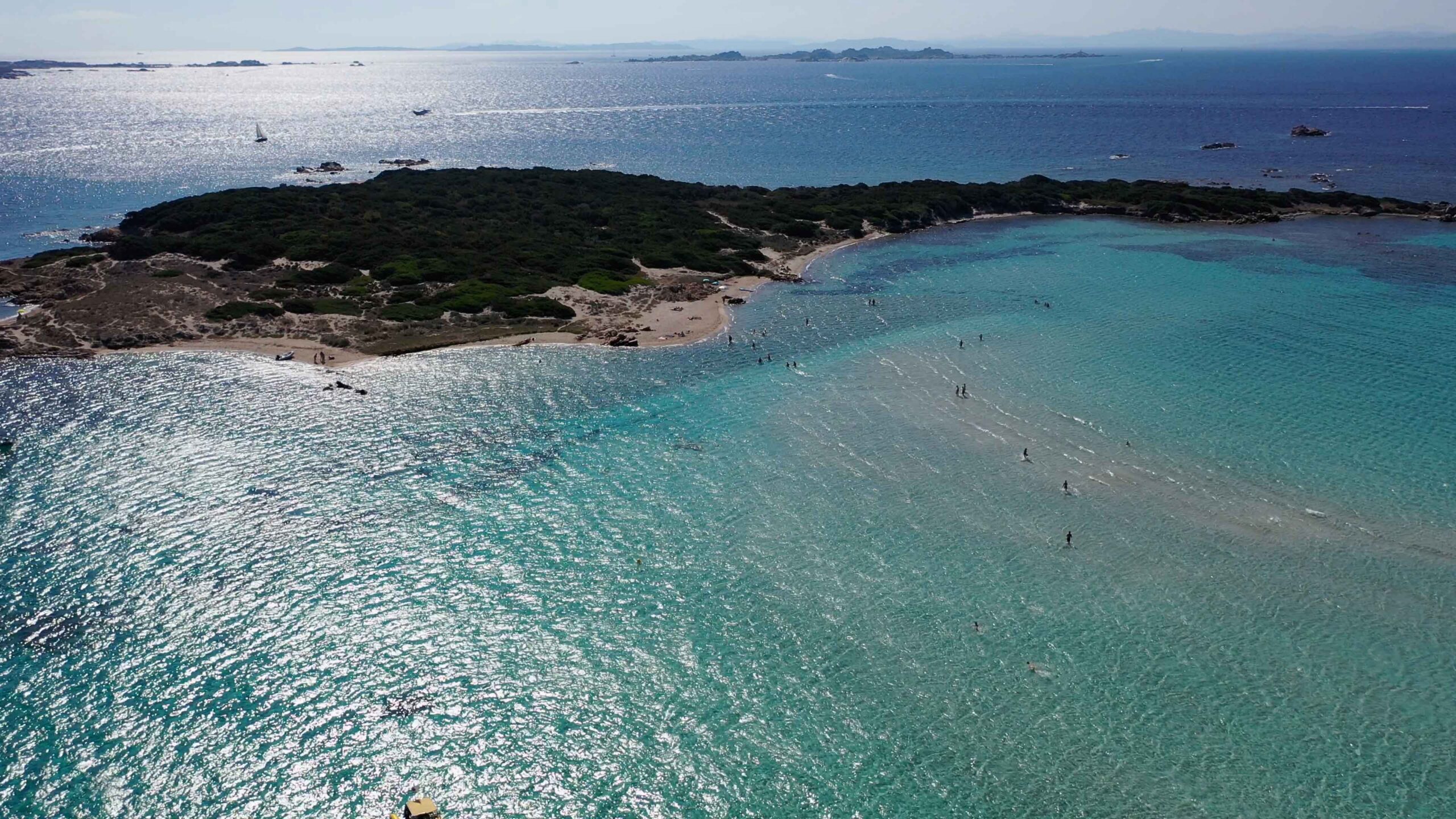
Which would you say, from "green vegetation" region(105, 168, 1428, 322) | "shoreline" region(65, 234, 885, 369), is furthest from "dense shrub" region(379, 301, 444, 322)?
"shoreline" region(65, 234, 885, 369)

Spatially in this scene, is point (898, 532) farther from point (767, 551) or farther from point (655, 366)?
point (655, 366)

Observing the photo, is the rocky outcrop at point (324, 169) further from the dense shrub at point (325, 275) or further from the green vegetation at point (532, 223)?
the dense shrub at point (325, 275)

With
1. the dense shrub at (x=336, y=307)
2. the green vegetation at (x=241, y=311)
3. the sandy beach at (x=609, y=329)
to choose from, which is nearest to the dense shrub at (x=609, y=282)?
the sandy beach at (x=609, y=329)

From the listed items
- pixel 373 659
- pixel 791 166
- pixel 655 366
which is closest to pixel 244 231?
pixel 655 366

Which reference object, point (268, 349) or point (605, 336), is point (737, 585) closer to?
point (605, 336)

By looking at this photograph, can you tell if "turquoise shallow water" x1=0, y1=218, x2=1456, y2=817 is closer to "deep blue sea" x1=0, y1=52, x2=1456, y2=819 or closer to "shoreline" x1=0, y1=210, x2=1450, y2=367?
"deep blue sea" x1=0, y1=52, x2=1456, y2=819

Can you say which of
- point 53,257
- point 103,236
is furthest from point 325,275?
point 103,236

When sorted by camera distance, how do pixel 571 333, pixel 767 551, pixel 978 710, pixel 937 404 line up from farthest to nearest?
pixel 571 333
pixel 937 404
pixel 767 551
pixel 978 710
